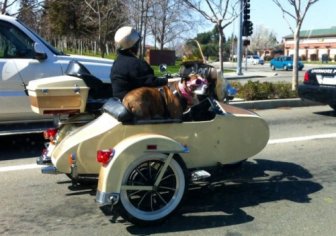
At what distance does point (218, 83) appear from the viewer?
5.52 metres

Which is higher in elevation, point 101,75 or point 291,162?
point 101,75

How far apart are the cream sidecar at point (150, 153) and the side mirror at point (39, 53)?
3.07m

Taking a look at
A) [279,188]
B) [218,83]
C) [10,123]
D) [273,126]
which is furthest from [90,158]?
[273,126]

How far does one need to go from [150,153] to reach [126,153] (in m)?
0.25

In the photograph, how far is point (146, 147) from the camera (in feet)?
14.6

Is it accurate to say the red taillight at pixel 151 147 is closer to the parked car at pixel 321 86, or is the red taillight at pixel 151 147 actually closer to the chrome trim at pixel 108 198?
the chrome trim at pixel 108 198

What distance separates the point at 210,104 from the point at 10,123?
3683 mm

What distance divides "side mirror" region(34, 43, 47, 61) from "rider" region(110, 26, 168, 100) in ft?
9.72

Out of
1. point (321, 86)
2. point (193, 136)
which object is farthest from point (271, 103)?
point (193, 136)

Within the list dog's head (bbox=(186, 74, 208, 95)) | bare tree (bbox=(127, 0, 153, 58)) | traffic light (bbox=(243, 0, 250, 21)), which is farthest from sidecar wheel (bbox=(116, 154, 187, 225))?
bare tree (bbox=(127, 0, 153, 58))

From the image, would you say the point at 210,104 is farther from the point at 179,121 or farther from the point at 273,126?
the point at 273,126

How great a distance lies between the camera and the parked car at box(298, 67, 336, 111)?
1086 centimetres

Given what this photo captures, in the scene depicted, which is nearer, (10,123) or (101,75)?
(10,123)

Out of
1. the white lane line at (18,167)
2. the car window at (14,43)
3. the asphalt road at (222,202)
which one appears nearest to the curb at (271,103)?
the asphalt road at (222,202)
